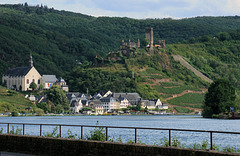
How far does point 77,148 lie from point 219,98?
93.8m

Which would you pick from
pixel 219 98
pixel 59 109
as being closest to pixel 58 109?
pixel 59 109

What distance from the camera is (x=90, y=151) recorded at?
23094 mm

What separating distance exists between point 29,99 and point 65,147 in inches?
7072

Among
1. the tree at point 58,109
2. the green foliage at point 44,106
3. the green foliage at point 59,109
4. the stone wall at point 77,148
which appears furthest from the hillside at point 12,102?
the stone wall at point 77,148

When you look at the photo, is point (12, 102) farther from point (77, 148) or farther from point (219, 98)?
point (77, 148)

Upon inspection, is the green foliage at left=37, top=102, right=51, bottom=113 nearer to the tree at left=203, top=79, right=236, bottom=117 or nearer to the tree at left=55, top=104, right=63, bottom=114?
the tree at left=55, top=104, right=63, bottom=114

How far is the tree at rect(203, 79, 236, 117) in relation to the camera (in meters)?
113

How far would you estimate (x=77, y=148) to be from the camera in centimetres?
2369

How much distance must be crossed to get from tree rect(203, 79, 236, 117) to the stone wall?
90.4 meters

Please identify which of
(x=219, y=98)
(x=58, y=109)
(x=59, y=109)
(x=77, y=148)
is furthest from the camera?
(x=59, y=109)

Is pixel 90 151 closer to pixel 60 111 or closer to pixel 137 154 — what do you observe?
pixel 137 154

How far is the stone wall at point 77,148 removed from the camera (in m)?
19.8

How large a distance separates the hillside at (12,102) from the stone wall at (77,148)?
14267 cm

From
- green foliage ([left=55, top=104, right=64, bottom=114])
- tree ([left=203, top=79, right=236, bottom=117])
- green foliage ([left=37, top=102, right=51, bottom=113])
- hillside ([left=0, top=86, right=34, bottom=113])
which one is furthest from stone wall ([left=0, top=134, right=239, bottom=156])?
green foliage ([left=55, top=104, right=64, bottom=114])
